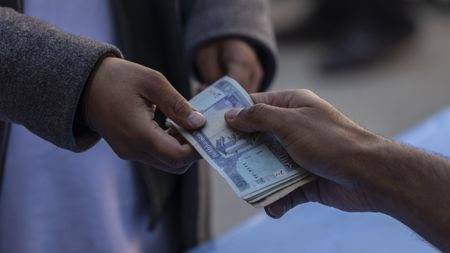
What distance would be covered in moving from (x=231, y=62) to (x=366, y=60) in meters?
2.92

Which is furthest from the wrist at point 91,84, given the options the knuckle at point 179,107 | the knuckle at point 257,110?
the knuckle at point 257,110

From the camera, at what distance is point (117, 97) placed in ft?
2.98

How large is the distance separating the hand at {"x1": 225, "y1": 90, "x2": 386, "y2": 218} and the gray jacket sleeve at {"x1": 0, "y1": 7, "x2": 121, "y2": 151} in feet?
0.79

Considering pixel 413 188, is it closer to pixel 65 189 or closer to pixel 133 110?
pixel 133 110

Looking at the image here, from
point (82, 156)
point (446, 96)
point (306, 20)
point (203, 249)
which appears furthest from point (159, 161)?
point (306, 20)

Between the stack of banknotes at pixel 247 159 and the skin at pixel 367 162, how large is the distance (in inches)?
1.5

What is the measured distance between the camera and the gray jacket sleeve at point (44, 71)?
893 millimetres

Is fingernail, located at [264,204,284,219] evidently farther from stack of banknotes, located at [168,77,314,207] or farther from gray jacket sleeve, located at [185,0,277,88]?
gray jacket sleeve, located at [185,0,277,88]

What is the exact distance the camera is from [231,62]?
1382mm

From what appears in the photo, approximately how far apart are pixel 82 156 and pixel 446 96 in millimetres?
2910

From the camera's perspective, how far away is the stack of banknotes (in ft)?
3.19

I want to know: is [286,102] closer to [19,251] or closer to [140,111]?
[140,111]

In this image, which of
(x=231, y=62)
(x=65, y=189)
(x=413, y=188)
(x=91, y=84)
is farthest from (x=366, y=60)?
(x=91, y=84)

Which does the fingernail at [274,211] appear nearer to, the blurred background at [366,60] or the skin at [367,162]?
the skin at [367,162]
